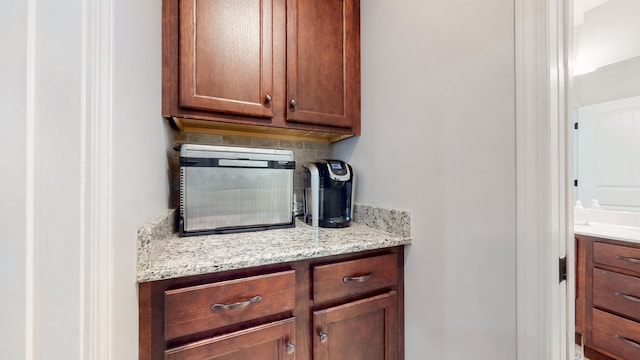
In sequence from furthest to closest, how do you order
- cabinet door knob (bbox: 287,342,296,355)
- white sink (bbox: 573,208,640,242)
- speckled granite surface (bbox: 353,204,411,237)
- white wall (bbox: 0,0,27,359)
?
white sink (bbox: 573,208,640,242), speckled granite surface (bbox: 353,204,411,237), cabinet door knob (bbox: 287,342,296,355), white wall (bbox: 0,0,27,359)

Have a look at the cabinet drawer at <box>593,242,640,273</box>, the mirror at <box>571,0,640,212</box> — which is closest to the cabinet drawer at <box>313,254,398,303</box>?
the cabinet drawer at <box>593,242,640,273</box>

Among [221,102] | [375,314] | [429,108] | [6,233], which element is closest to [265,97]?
[221,102]

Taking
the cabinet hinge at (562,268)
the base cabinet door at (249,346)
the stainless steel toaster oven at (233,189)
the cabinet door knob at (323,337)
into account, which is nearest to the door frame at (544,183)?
the cabinet hinge at (562,268)

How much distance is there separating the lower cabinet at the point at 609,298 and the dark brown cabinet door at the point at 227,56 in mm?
2013

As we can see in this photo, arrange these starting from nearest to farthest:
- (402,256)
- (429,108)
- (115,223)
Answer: (115,223) < (429,108) < (402,256)

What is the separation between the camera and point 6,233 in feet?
1.03

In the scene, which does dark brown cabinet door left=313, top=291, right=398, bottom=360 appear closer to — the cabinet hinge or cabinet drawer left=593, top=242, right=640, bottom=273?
the cabinet hinge

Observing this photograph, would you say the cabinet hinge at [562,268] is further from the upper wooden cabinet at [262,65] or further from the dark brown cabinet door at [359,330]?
the upper wooden cabinet at [262,65]

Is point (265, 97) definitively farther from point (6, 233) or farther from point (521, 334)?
point (521, 334)

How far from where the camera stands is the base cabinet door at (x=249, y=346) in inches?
27.7

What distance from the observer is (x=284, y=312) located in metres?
0.84

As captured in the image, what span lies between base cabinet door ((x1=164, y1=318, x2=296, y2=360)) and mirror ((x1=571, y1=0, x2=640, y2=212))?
235 cm

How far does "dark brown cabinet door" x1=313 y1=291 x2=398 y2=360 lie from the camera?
886 millimetres

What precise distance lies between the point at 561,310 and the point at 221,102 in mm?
1321
